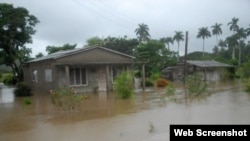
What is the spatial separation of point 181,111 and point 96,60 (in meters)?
15.8

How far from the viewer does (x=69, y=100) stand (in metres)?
17.3

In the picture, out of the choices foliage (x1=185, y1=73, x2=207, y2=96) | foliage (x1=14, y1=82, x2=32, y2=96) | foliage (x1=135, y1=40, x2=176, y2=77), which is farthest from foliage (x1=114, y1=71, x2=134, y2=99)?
foliage (x1=135, y1=40, x2=176, y2=77)

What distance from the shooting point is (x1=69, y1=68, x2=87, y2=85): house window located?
29862mm

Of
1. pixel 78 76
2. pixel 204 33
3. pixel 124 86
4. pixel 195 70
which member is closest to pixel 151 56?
pixel 195 70

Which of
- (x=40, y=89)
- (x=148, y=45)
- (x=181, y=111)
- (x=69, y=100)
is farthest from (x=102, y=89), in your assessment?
(x=148, y=45)

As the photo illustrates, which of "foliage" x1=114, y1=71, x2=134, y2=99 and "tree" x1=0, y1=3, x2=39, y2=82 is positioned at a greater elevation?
"tree" x1=0, y1=3, x2=39, y2=82

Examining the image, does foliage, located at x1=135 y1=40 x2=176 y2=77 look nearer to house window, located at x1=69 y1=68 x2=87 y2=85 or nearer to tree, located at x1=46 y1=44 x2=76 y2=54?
tree, located at x1=46 y1=44 x2=76 y2=54

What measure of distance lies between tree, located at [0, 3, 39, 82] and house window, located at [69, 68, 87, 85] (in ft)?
58.5

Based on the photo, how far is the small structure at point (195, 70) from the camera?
47.7 meters

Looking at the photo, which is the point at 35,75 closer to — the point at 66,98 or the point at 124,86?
the point at 124,86

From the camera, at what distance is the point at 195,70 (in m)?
47.7

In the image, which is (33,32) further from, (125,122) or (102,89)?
(125,122)

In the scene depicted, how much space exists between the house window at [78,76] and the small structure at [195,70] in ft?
66.1

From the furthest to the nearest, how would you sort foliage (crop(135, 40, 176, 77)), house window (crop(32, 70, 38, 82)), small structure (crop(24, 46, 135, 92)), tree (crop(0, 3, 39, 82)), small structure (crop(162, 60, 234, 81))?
foliage (crop(135, 40, 176, 77)), small structure (crop(162, 60, 234, 81)), tree (crop(0, 3, 39, 82)), house window (crop(32, 70, 38, 82)), small structure (crop(24, 46, 135, 92))
